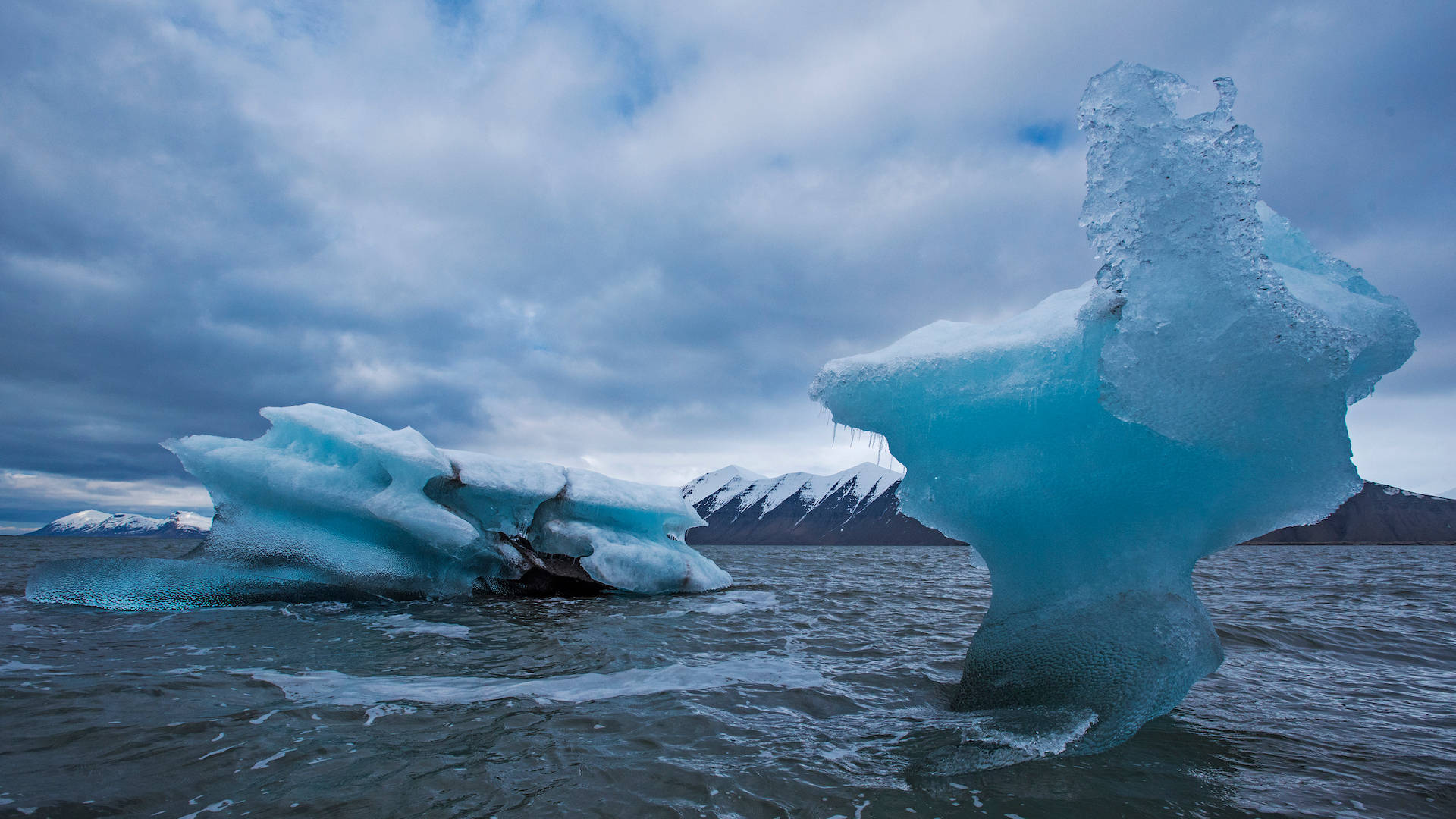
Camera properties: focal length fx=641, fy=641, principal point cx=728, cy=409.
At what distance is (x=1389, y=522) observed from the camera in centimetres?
11250

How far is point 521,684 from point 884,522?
172 m

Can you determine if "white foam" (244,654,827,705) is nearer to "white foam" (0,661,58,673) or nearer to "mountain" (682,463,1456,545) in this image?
"white foam" (0,661,58,673)

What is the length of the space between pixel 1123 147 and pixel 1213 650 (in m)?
3.04

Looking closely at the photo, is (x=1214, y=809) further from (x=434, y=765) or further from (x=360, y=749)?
(x=360, y=749)

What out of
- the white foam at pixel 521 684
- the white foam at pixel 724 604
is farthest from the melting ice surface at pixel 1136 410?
the white foam at pixel 724 604

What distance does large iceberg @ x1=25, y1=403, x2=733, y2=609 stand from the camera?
345 inches

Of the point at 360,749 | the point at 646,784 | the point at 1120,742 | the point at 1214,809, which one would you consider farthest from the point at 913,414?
the point at 360,749

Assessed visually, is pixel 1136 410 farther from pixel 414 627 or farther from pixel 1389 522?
pixel 1389 522

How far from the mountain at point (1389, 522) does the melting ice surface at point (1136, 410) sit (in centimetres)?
13068

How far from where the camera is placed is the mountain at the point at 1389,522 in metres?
107

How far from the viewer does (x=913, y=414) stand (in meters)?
4.30

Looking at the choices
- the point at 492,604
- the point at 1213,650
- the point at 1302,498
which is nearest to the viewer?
the point at 1302,498

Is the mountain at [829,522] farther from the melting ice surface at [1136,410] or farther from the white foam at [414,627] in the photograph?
the melting ice surface at [1136,410]

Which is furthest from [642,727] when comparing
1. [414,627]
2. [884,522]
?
[884,522]
